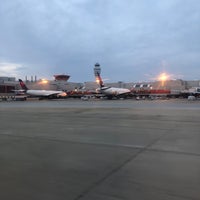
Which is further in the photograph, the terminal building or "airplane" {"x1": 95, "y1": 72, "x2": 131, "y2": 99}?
the terminal building

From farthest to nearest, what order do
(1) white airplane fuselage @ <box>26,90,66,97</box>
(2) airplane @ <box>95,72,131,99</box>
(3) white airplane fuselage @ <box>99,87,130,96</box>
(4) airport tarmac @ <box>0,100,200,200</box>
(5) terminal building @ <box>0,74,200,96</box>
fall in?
(5) terminal building @ <box>0,74,200,96</box> < (1) white airplane fuselage @ <box>26,90,66,97</box> < (2) airplane @ <box>95,72,131,99</box> < (3) white airplane fuselage @ <box>99,87,130,96</box> < (4) airport tarmac @ <box>0,100,200,200</box>

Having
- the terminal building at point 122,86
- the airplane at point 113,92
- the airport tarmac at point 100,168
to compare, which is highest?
the terminal building at point 122,86

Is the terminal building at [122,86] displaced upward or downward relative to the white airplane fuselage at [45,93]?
upward

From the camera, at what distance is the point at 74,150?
6684 mm

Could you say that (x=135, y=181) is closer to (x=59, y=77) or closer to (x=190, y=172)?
(x=190, y=172)

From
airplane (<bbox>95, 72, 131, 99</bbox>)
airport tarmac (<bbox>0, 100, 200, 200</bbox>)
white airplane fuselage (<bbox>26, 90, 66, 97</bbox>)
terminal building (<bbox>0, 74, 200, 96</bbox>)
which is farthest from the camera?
terminal building (<bbox>0, 74, 200, 96</bbox>)

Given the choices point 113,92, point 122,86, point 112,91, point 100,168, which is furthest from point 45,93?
point 100,168

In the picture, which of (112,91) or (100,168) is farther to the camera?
(112,91)

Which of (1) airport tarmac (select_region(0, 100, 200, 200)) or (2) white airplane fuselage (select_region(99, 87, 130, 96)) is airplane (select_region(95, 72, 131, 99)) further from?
(1) airport tarmac (select_region(0, 100, 200, 200))

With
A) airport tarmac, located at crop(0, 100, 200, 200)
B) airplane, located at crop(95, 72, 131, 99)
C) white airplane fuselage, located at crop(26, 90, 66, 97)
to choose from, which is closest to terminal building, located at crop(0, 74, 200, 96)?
airplane, located at crop(95, 72, 131, 99)

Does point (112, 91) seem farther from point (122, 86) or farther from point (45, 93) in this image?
point (122, 86)

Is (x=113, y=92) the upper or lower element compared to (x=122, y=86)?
lower

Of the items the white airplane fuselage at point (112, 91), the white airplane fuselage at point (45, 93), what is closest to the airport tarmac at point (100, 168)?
the white airplane fuselage at point (112, 91)

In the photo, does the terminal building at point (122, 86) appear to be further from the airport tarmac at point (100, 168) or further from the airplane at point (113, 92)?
the airport tarmac at point (100, 168)
